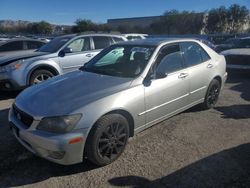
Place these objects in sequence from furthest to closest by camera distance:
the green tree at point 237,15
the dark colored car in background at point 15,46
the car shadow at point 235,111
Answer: the green tree at point 237,15, the dark colored car in background at point 15,46, the car shadow at point 235,111

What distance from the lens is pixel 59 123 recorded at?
330 cm

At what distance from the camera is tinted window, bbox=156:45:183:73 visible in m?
4.56

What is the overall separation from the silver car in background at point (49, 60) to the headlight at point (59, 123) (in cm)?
414

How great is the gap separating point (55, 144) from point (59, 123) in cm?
25

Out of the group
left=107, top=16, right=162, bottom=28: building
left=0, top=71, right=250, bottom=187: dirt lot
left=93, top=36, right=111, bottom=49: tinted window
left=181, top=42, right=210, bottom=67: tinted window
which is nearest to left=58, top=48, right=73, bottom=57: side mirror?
left=93, top=36, right=111, bottom=49: tinted window

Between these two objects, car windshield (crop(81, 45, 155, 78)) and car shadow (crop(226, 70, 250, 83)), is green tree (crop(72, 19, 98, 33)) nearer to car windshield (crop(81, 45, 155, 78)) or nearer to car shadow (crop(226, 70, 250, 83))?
car shadow (crop(226, 70, 250, 83))

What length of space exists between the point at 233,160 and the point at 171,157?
0.85m

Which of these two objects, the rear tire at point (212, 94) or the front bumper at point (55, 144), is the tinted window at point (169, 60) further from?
the front bumper at point (55, 144)

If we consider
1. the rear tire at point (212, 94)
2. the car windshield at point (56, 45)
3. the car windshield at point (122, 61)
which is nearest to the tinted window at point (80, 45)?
the car windshield at point (56, 45)

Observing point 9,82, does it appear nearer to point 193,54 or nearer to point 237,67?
point 193,54

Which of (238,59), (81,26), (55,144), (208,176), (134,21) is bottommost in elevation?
(208,176)

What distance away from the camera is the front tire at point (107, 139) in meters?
3.46

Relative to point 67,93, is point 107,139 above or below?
below

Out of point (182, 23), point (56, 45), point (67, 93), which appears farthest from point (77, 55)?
point (182, 23)
